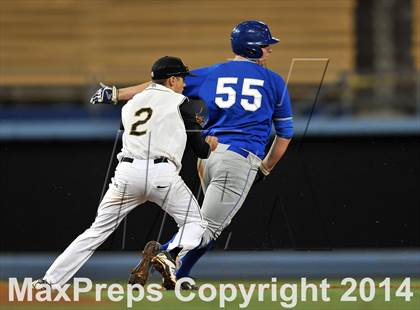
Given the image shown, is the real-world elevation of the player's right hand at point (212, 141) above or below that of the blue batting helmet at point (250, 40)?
below

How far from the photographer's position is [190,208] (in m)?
7.17

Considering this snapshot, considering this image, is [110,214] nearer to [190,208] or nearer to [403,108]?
[190,208]

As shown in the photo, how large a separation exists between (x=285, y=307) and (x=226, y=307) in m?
0.37

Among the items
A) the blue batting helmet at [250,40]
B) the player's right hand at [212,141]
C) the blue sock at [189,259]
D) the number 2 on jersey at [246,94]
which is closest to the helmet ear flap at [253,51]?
the blue batting helmet at [250,40]

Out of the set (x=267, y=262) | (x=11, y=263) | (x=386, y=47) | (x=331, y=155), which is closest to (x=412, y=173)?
(x=331, y=155)

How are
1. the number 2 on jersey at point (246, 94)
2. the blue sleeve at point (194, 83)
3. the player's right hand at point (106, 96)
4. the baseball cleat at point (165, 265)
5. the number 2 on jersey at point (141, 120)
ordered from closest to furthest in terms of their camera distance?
the baseball cleat at point (165, 265) → the number 2 on jersey at point (141, 120) → the player's right hand at point (106, 96) → the number 2 on jersey at point (246, 94) → the blue sleeve at point (194, 83)

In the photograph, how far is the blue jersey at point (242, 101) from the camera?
7.70 metres

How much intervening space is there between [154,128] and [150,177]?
0.32 meters

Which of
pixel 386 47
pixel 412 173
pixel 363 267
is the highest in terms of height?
pixel 386 47

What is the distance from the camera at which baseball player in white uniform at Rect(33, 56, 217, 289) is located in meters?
7.02

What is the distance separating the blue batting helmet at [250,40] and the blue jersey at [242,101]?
7 cm

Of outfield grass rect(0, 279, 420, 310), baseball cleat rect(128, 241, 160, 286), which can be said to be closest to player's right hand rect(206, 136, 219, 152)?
baseball cleat rect(128, 241, 160, 286)

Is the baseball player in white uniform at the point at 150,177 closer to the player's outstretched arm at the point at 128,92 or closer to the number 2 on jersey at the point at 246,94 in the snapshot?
the player's outstretched arm at the point at 128,92

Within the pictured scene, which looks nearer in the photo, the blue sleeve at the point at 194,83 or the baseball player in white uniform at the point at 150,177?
the baseball player in white uniform at the point at 150,177
